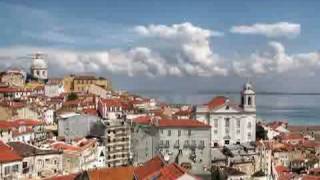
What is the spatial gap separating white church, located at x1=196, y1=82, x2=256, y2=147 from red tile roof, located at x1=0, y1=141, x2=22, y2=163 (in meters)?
24.3

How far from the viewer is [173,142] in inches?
1838

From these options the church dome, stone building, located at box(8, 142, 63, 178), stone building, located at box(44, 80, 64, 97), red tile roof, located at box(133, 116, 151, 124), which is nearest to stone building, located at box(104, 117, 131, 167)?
red tile roof, located at box(133, 116, 151, 124)

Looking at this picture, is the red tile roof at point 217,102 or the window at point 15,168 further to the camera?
the red tile roof at point 217,102

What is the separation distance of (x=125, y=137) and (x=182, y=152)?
15.0 ft

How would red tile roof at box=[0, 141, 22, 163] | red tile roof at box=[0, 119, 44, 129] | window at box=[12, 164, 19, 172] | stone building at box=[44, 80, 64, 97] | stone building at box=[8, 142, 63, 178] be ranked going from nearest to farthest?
red tile roof at box=[0, 141, 22, 163] → window at box=[12, 164, 19, 172] → stone building at box=[8, 142, 63, 178] → red tile roof at box=[0, 119, 44, 129] → stone building at box=[44, 80, 64, 97]

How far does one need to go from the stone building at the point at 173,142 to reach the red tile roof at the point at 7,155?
11.9 m

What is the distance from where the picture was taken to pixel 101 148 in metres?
43.8

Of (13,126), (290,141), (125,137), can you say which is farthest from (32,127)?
(290,141)

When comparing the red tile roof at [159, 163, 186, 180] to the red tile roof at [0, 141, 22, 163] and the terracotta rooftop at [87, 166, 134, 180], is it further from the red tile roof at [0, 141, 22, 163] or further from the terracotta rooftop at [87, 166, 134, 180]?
the red tile roof at [0, 141, 22, 163]

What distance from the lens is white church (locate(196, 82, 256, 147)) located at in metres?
57.5

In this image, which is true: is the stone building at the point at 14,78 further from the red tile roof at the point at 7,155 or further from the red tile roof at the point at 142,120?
the red tile roof at the point at 7,155

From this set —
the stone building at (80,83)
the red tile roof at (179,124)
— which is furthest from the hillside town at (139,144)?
the stone building at (80,83)

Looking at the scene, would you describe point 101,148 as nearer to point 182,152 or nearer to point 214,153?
point 182,152

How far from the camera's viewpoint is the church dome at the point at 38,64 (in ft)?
303
